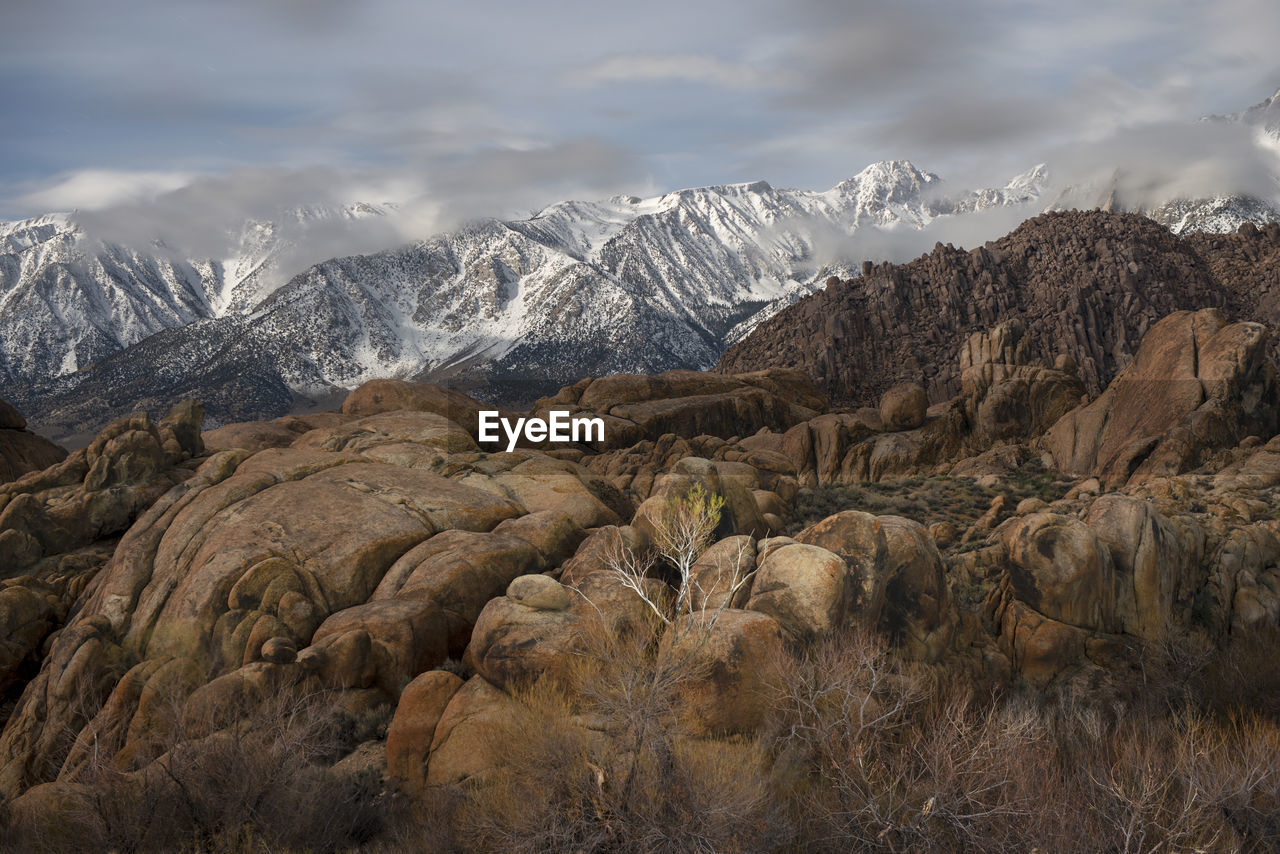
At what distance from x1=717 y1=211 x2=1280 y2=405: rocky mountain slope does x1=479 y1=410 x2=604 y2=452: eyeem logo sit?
81078 millimetres

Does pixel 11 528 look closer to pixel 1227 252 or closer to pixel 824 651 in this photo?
pixel 824 651

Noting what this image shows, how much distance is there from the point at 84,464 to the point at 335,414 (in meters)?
23.6

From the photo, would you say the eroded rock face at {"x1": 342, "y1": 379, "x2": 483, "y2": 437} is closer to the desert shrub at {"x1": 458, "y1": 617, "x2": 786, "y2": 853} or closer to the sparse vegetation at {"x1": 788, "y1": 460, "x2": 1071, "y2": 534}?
the sparse vegetation at {"x1": 788, "y1": 460, "x2": 1071, "y2": 534}

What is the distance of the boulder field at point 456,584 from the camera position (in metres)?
21.8

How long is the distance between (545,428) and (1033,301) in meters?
126

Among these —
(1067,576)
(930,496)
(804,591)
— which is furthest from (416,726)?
(930,496)

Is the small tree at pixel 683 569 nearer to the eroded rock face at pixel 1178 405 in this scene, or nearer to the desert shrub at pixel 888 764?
the desert shrub at pixel 888 764

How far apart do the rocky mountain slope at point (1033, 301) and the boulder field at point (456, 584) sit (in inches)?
4100

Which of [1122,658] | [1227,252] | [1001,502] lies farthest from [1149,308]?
[1122,658]

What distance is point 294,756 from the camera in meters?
19.3

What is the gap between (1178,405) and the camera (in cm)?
5459

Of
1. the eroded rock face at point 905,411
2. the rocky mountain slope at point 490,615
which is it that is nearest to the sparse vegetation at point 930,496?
the rocky mountain slope at point 490,615

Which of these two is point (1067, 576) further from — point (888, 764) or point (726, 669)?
point (726, 669)

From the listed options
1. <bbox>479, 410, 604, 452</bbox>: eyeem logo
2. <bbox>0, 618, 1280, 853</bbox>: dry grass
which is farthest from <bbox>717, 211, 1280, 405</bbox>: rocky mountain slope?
<bbox>0, 618, 1280, 853</bbox>: dry grass
